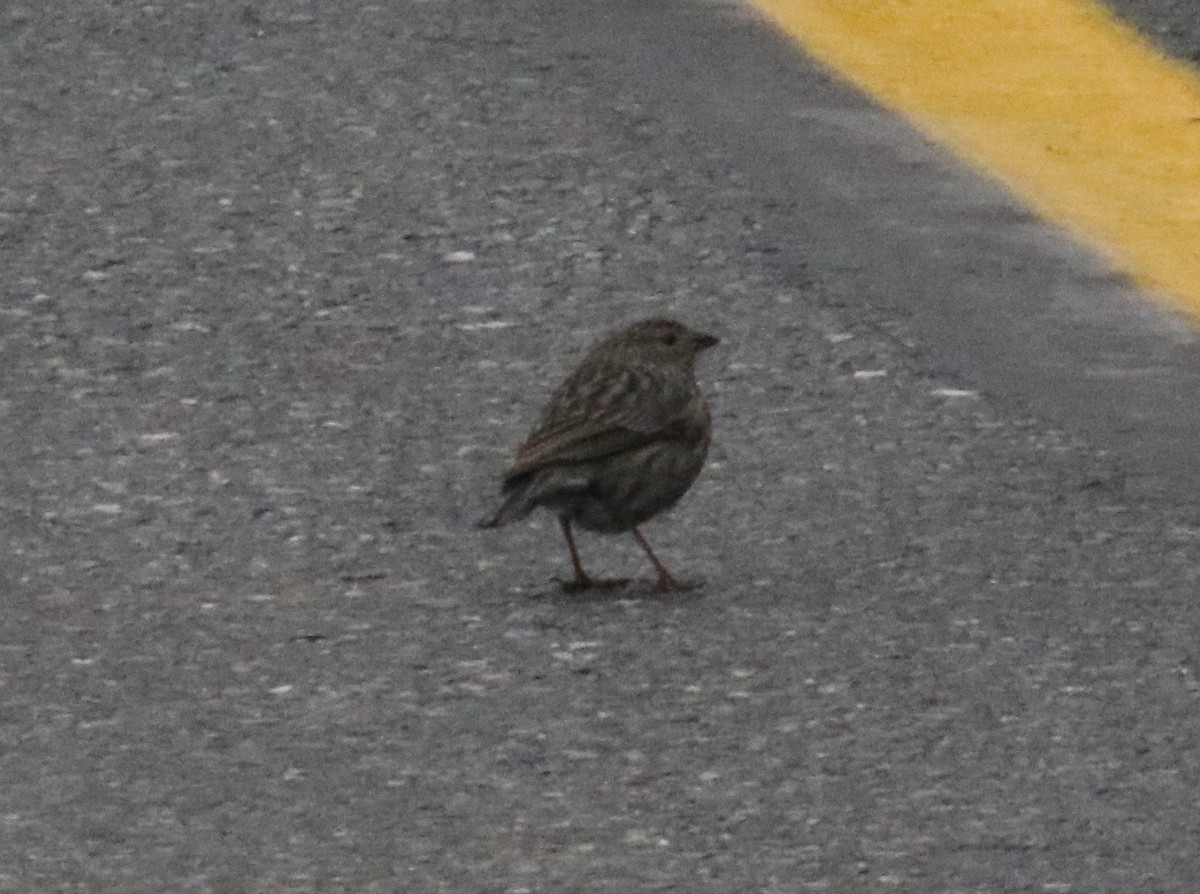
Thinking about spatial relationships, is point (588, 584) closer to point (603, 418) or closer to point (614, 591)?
Answer: point (614, 591)

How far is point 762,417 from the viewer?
23.6 ft

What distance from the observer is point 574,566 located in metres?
6.46

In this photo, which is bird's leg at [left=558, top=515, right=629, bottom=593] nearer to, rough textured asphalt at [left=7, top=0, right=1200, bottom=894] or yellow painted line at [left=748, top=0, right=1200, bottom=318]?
rough textured asphalt at [left=7, top=0, right=1200, bottom=894]

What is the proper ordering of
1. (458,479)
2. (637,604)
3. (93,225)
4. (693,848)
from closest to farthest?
(693,848) < (637,604) < (458,479) < (93,225)

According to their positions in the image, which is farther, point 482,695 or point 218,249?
point 218,249

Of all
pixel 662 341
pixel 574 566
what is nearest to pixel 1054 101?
pixel 662 341

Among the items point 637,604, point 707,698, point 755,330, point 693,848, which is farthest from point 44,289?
point 693,848

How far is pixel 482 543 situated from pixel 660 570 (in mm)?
348

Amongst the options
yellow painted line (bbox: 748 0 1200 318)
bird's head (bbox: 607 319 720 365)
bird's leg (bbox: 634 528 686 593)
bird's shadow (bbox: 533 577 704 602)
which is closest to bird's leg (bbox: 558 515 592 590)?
bird's shadow (bbox: 533 577 704 602)

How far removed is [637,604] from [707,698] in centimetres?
53

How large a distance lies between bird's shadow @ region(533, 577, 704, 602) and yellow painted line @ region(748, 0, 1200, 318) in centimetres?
182

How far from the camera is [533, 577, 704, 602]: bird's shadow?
20.7ft

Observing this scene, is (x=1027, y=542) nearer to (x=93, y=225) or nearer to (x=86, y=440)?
(x=86, y=440)

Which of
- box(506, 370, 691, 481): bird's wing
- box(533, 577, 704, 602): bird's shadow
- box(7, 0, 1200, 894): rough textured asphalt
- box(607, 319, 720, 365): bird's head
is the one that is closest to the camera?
box(7, 0, 1200, 894): rough textured asphalt
